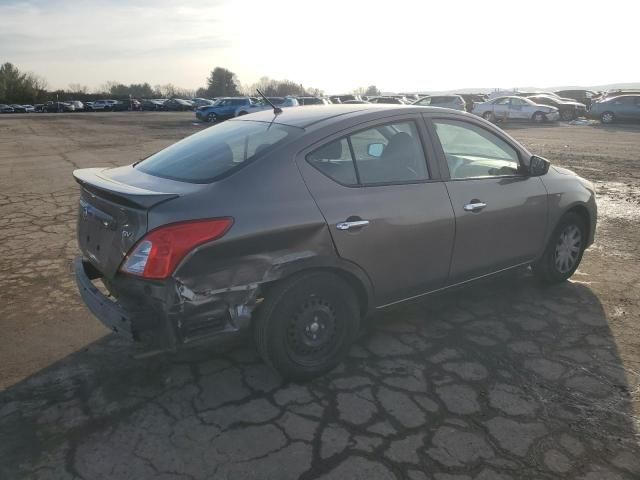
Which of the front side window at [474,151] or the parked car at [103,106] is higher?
the parked car at [103,106]

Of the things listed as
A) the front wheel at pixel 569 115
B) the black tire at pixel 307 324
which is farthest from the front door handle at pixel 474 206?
the front wheel at pixel 569 115

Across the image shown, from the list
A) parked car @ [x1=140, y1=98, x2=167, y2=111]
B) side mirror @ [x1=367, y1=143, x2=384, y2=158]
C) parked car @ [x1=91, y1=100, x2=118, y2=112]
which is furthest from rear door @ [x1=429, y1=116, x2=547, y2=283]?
parked car @ [x1=91, y1=100, x2=118, y2=112]

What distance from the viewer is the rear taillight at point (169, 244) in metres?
2.60

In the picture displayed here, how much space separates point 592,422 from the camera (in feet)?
9.22

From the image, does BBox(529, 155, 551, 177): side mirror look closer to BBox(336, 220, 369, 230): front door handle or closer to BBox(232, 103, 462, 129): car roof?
BBox(232, 103, 462, 129): car roof

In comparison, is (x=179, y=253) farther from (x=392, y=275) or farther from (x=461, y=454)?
(x=461, y=454)

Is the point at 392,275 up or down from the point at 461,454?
up

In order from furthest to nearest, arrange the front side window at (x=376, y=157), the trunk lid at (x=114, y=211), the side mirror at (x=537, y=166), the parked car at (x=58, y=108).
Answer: the parked car at (x=58, y=108)
the side mirror at (x=537, y=166)
the front side window at (x=376, y=157)
the trunk lid at (x=114, y=211)

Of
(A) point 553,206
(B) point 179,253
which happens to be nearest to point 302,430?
(B) point 179,253

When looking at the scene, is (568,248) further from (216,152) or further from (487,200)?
(216,152)

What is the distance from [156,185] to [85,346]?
143 centimetres

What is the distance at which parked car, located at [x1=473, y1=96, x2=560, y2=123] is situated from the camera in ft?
92.0

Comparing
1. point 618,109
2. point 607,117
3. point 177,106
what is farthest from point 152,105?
point 618,109

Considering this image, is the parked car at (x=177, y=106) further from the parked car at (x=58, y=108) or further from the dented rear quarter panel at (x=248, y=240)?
the dented rear quarter panel at (x=248, y=240)
